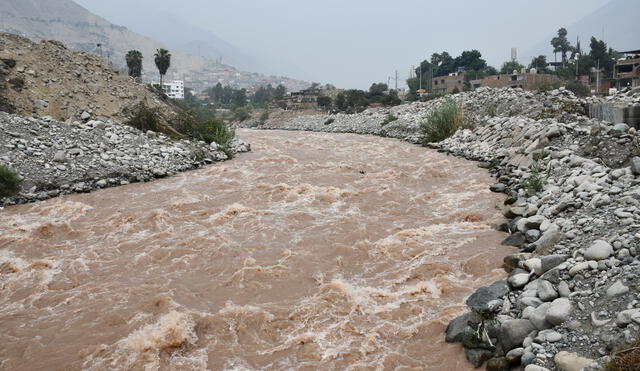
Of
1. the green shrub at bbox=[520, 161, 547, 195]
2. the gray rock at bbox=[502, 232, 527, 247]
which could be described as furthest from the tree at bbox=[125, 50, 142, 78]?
the gray rock at bbox=[502, 232, 527, 247]

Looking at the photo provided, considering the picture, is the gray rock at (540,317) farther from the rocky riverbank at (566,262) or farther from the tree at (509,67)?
the tree at (509,67)

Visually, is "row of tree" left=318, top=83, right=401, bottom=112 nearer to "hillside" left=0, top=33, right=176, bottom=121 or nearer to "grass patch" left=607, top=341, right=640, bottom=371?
"hillside" left=0, top=33, right=176, bottom=121

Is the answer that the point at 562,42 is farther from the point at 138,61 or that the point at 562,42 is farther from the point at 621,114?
the point at 621,114

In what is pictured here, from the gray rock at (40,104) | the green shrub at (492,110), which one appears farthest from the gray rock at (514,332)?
the green shrub at (492,110)

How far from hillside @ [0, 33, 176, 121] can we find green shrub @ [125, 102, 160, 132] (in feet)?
1.70

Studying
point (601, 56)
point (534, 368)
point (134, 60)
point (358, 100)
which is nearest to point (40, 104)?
point (534, 368)

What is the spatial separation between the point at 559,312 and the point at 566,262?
1.27m

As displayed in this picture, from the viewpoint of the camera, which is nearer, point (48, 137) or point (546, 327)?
point (546, 327)

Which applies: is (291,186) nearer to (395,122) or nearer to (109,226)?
(109,226)

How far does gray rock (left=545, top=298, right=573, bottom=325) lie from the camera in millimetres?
4328

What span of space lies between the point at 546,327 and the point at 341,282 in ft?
→ 9.37

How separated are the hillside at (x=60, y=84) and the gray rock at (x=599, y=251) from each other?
17.3 m

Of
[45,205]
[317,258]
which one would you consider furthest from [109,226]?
[317,258]

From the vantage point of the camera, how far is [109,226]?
9.57 metres
